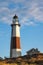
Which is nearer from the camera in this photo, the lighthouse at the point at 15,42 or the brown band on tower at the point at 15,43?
the lighthouse at the point at 15,42

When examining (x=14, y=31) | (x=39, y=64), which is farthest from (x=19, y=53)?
(x=39, y=64)

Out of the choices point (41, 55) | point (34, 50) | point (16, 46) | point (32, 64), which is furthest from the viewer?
point (34, 50)

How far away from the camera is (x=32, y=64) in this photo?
2638 centimetres

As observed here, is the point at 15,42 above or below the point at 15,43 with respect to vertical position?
above

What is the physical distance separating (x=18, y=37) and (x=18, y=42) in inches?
35.0

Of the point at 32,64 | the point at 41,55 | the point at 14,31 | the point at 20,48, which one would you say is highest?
the point at 14,31

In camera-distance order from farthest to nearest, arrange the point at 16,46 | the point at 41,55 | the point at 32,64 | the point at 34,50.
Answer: the point at 34,50 → the point at 16,46 → the point at 41,55 → the point at 32,64

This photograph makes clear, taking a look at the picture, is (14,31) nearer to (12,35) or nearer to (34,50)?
(12,35)

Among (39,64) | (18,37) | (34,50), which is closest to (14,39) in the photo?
(18,37)

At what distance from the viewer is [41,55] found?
124 feet

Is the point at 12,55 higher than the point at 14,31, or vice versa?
the point at 14,31

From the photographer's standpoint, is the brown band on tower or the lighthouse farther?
the brown band on tower

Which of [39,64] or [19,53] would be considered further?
[19,53]

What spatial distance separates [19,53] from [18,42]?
1.95 metres
